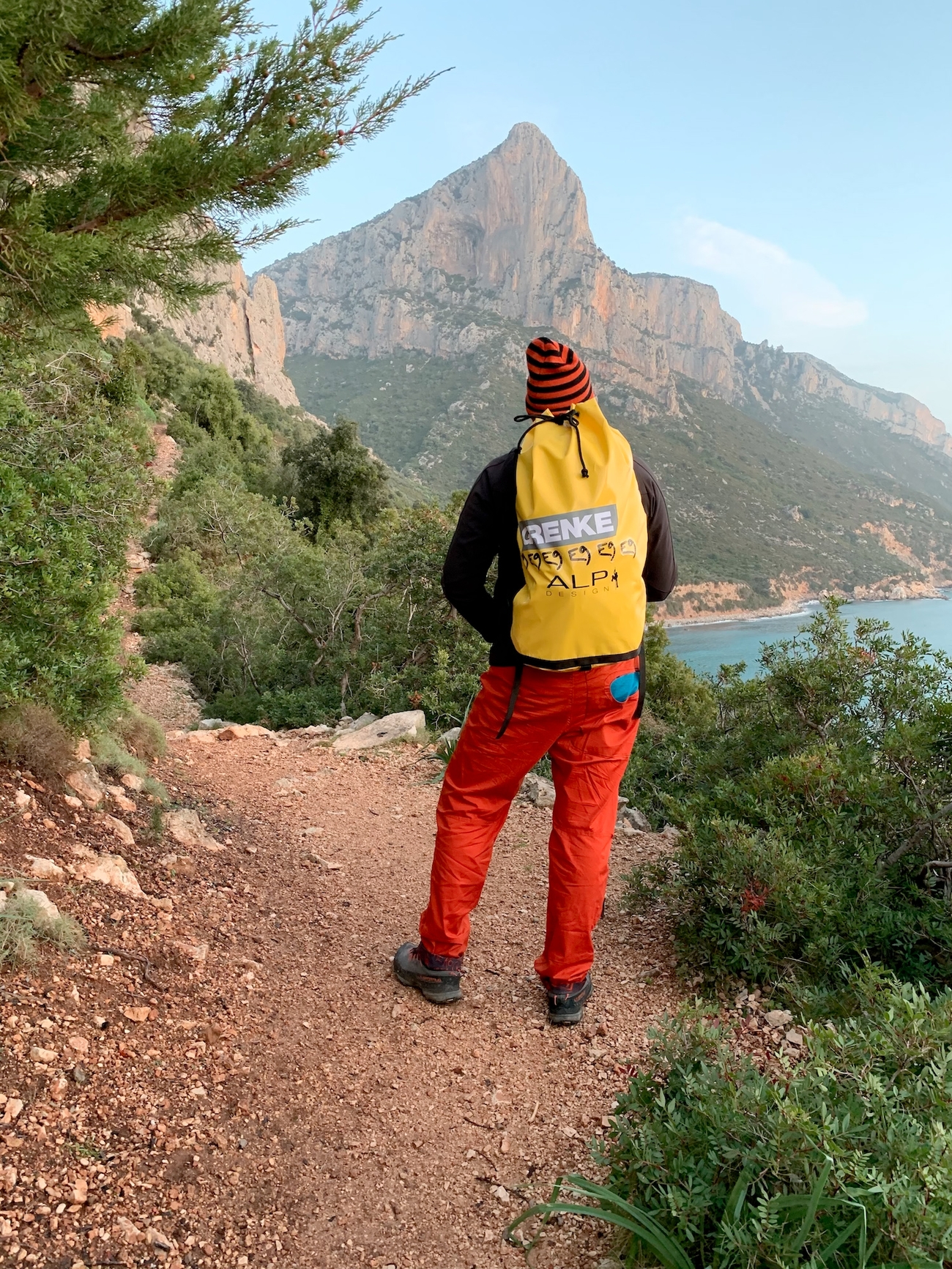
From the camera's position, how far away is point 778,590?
1809 inches

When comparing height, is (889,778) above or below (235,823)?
above

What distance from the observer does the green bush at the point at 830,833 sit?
2674 mm

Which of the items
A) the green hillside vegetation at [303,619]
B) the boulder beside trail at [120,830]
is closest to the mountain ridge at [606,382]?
the green hillside vegetation at [303,619]

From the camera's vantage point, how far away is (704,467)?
61.7 meters

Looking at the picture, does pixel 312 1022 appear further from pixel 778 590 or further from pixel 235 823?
pixel 778 590

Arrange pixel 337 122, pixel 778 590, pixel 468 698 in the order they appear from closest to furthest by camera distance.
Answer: pixel 337 122, pixel 468 698, pixel 778 590

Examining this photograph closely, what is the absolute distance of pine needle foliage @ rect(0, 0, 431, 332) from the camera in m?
2.25

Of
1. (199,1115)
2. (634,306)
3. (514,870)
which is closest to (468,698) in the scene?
(514,870)

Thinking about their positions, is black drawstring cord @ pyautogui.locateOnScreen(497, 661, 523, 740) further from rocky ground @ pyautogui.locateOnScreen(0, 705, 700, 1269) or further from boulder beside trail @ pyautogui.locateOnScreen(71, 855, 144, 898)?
boulder beside trail @ pyautogui.locateOnScreen(71, 855, 144, 898)

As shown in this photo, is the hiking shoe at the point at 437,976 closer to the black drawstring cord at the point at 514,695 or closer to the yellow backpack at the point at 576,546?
the black drawstring cord at the point at 514,695

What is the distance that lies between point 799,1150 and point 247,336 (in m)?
63.4

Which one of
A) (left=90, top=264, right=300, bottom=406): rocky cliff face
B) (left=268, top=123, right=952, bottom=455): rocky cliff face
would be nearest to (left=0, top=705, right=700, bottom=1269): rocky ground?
(left=90, top=264, right=300, bottom=406): rocky cliff face

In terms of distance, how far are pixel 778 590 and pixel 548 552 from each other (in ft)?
155

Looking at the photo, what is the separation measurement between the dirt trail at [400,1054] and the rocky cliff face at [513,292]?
78718 millimetres
